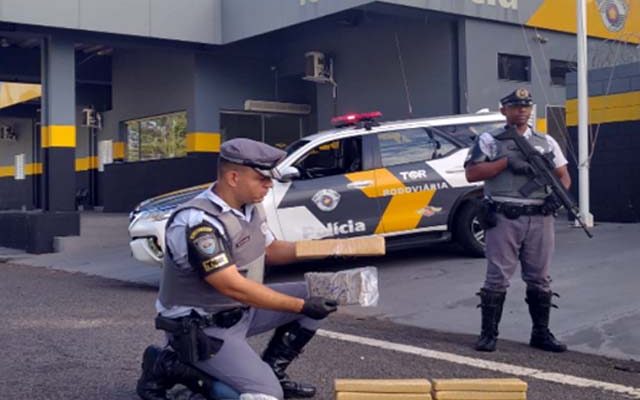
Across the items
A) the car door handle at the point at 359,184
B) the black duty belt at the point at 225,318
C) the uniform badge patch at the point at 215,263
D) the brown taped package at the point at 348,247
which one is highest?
the car door handle at the point at 359,184

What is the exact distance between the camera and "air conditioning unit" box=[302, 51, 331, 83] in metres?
17.5

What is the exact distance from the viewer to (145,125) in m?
22.4

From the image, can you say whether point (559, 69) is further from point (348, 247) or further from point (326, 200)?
point (348, 247)

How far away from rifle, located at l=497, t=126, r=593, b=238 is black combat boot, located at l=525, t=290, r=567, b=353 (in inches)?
27.3

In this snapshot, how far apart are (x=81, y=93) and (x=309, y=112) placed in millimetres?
8245

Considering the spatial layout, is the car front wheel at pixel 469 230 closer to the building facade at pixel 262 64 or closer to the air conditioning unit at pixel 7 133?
the building facade at pixel 262 64

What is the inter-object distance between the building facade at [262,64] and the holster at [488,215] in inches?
328

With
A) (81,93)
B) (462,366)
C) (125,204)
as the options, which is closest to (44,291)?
(462,366)

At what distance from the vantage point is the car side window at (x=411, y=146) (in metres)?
10.4

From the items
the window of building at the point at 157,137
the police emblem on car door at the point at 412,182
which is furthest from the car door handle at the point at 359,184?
the window of building at the point at 157,137

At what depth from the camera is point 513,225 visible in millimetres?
6250

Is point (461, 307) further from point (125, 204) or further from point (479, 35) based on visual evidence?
point (125, 204)

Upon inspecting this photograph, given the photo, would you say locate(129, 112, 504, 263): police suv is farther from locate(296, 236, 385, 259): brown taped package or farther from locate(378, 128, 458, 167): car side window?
locate(296, 236, 385, 259): brown taped package

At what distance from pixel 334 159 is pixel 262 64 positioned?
10.4m
